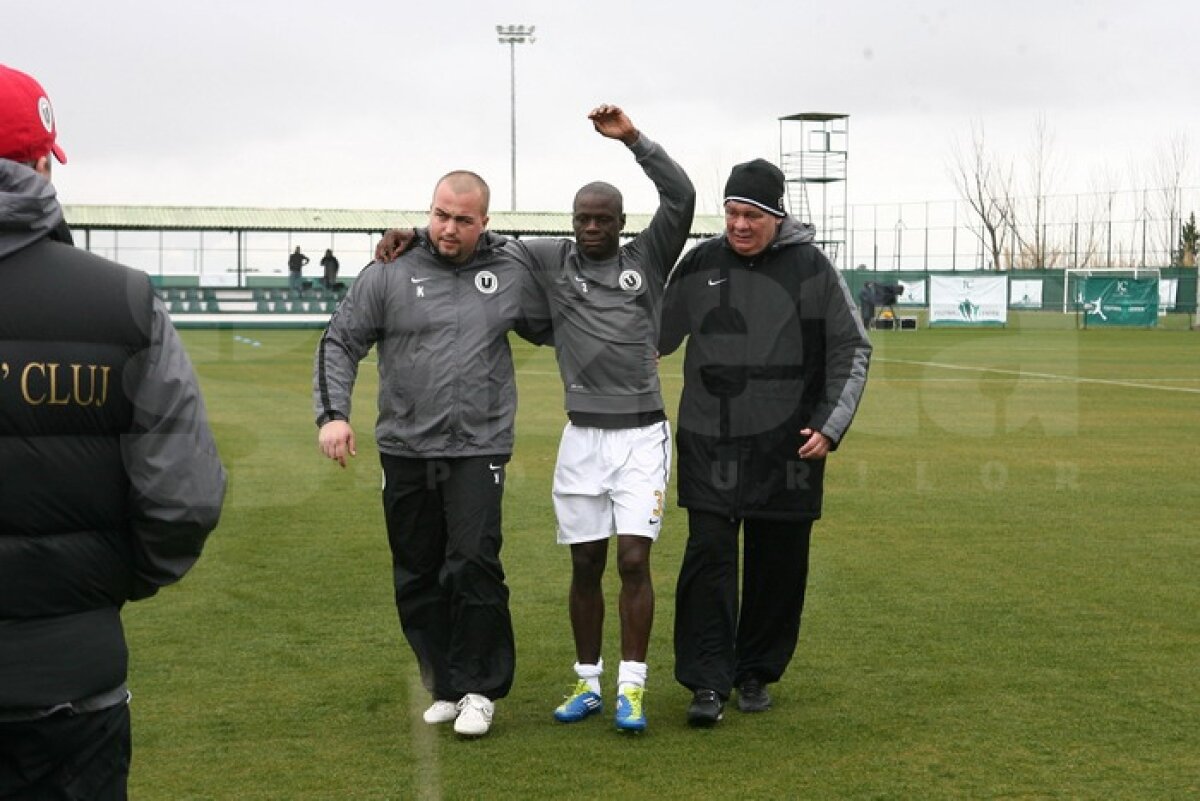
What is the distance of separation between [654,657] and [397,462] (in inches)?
67.4

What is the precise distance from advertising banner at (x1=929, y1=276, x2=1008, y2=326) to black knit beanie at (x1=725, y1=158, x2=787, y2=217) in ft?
143

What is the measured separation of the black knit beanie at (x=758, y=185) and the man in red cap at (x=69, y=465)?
3419 mm

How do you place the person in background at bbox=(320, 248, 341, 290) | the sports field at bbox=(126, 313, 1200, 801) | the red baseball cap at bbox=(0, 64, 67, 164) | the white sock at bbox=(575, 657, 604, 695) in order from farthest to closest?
the person in background at bbox=(320, 248, 341, 290) < the white sock at bbox=(575, 657, 604, 695) < the sports field at bbox=(126, 313, 1200, 801) < the red baseball cap at bbox=(0, 64, 67, 164)

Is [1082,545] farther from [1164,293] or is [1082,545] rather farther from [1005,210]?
[1005,210]

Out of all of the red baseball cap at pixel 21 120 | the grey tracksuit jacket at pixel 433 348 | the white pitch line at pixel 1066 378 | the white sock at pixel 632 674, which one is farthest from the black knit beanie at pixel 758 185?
the white pitch line at pixel 1066 378

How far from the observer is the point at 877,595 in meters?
8.30

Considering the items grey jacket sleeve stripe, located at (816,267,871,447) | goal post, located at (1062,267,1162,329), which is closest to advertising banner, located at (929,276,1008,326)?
goal post, located at (1062,267,1162,329)

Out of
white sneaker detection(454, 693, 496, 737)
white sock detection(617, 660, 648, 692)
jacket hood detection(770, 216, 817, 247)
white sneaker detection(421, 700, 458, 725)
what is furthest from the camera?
jacket hood detection(770, 216, 817, 247)

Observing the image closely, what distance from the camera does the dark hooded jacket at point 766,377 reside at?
6.19m

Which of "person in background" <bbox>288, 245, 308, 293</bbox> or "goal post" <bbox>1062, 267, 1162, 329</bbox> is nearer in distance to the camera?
"goal post" <bbox>1062, 267, 1162, 329</bbox>

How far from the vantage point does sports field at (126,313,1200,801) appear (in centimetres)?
532

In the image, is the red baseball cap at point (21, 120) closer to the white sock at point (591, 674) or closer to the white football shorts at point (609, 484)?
the white football shorts at point (609, 484)

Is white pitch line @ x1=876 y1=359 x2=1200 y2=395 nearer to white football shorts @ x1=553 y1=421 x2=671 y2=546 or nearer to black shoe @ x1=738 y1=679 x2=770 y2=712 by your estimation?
black shoe @ x1=738 y1=679 x2=770 y2=712

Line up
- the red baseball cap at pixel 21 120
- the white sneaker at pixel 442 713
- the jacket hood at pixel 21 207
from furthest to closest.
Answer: the white sneaker at pixel 442 713 < the red baseball cap at pixel 21 120 < the jacket hood at pixel 21 207
